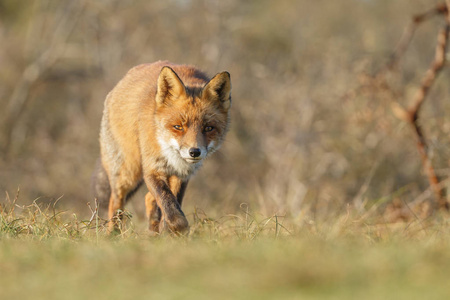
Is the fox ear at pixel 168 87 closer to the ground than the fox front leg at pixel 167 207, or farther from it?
farther from it

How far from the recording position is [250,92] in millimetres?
17234

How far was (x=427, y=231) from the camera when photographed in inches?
233

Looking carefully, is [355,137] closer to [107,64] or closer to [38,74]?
[107,64]

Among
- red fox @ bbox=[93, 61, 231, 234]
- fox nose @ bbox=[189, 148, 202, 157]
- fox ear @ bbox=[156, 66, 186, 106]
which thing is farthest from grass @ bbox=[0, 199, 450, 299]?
fox ear @ bbox=[156, 66, 186, 106]

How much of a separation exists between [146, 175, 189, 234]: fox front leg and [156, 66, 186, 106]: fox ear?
815 mm

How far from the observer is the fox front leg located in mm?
5711

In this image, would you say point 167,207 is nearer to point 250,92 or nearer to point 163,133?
point 163,133

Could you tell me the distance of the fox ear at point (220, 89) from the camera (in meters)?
6.07

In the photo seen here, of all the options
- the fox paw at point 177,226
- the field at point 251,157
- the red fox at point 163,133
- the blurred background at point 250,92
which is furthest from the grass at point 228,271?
the blurred background at point 250,92

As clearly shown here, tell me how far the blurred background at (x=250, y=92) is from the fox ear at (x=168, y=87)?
A: 13.1 ft

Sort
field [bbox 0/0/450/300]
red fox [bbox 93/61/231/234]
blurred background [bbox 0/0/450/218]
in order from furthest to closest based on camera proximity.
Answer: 1. blurred background [bbox 0/0/450/218]
2. red fox [bbox 93/61/231/234]
3. field [bbox 0/0/450/300]

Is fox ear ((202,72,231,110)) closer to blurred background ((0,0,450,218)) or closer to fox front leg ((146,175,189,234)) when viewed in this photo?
fox front leg ((146,175,189,234))

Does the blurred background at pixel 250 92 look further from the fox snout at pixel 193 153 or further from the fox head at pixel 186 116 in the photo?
the fox snout at pixel 193 153

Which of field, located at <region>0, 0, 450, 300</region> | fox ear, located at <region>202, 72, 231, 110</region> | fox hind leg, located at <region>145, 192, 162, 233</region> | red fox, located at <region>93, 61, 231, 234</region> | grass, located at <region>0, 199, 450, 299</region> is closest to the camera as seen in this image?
grass, located at <region>0, 199, 450, 299</region>
